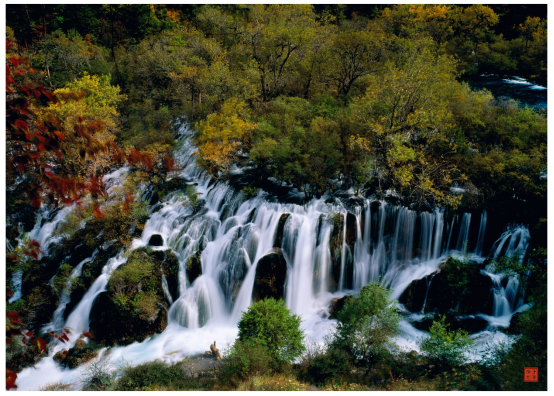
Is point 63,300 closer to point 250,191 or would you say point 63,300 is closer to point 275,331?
point 250,191

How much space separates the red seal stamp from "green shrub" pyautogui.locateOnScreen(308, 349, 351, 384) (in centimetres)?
432

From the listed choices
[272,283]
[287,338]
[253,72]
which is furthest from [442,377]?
[253,72]

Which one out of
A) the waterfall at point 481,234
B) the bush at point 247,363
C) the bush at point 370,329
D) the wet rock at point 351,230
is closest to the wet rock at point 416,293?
the waterfall at point 481,234

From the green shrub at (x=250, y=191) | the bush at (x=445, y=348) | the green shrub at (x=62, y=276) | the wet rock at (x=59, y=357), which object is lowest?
the wet rock at (x=59, y=357)

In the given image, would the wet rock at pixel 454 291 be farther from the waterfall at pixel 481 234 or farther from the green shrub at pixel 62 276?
the green shrub at pixel 62 276

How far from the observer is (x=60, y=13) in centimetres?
3039

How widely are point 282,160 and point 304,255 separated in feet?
16.7

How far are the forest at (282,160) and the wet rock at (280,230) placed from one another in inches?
3.5

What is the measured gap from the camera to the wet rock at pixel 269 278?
1371 cm

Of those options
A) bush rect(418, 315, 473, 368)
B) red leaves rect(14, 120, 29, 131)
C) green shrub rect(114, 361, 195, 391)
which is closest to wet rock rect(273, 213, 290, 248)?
green shrub rect(114, 361, 195, 391)

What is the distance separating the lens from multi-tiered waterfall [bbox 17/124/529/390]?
43.3 ft

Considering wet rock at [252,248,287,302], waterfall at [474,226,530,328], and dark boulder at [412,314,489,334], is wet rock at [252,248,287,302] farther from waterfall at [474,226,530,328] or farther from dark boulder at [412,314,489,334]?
waterfall at [474,226,530,328]

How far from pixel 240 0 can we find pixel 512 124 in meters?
12.9

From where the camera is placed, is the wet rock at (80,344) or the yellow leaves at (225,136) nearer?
the wet rock at (80,344)
